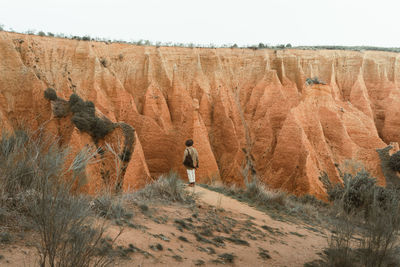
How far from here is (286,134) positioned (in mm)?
18266

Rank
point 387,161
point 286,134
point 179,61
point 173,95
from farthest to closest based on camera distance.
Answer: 1. point 179,61
2. point 173,95
3. point 286,134
4. point 387,161

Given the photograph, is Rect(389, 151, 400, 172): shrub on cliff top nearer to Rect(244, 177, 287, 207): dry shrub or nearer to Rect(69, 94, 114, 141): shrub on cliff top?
Rect(244, 177, 287, 207): dry shrub

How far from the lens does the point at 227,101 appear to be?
2234cm

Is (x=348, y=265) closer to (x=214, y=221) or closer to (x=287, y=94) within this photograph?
(x=214, y=221)

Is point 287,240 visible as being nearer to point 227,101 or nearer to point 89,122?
point 89,122

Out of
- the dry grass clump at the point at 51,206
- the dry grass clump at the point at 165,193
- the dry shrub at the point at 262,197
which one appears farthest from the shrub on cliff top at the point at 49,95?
the dry shrub at the point at 262,197

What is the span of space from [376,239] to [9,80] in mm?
21362

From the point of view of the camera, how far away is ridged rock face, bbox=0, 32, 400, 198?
17547 mm

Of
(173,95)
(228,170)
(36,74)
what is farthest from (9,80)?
(228,170)

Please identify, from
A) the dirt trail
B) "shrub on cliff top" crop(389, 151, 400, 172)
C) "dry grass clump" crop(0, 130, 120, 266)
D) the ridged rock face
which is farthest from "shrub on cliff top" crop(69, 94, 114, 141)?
"shrub on cliff top" crop(389, 151, 400, 172)

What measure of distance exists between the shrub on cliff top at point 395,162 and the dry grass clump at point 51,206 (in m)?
18.4

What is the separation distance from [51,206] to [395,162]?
19359 mm

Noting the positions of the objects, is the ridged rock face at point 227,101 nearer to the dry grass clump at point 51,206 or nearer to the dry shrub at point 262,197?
the dry shrub at point 262,197

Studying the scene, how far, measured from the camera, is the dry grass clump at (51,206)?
7.97 feet
